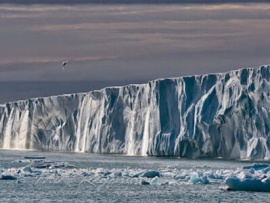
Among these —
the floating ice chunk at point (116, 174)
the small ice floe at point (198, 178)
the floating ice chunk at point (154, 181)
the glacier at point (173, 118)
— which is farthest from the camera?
the glacier at point (173, 118)

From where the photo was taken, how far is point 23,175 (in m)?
44.1

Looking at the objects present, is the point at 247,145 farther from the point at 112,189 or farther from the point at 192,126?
the point at 112,189

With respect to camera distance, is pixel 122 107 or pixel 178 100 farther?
pixel 122 107

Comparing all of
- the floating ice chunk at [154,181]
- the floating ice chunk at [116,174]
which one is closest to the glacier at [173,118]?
the floating ice chunk at [116,174]

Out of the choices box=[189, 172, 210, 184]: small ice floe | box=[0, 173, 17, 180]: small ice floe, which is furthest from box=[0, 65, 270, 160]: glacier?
box=[0, 173, 17, 180]: small ice floe

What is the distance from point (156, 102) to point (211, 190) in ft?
93.5

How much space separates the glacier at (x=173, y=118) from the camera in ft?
190

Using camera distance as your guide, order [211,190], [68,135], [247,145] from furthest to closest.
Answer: [68,135], [247,145], [211,190]

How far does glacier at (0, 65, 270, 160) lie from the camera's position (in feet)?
190

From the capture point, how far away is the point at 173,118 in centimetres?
6341

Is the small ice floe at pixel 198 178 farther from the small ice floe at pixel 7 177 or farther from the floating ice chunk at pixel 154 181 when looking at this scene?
the small ice floe at pixel 7 177

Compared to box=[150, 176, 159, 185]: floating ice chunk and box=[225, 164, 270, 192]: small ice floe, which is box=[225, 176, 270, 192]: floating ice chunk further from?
box=[150, 176, 159, 185]: floating ice chunk

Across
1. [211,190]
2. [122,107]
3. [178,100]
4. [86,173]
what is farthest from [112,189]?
[122,107]

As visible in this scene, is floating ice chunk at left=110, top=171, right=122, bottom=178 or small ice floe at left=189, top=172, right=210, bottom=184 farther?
floating ice chunk at left=110, top=171, right=122, bottom=178
